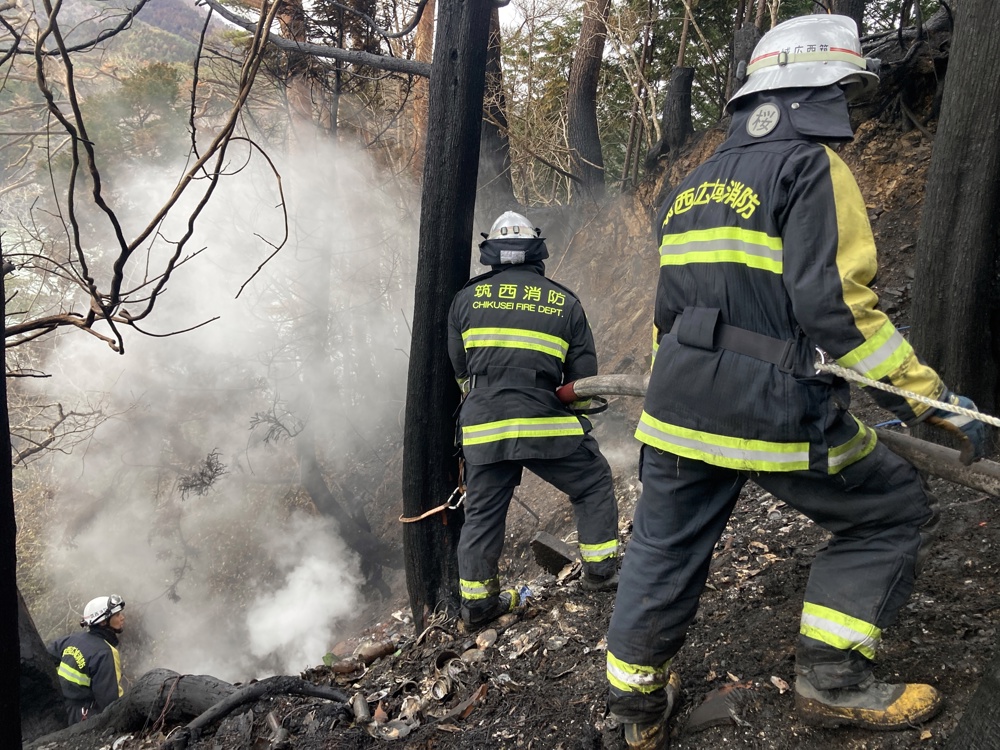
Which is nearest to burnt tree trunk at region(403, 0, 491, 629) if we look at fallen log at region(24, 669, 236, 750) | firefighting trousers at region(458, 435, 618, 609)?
firefighting trousers at region(458, 435, 618, 609)

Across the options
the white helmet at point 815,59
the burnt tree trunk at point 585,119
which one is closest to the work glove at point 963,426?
the white helmet at point 815,59

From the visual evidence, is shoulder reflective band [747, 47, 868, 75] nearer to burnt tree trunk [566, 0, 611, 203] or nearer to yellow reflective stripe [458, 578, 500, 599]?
yellow reflective stripe [458, 578, 500, 599]

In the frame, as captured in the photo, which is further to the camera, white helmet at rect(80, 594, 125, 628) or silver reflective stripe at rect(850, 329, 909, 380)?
white helmet at rect(80, 594, 125, 628)

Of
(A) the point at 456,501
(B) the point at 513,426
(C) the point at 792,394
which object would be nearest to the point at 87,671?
(A) the point at 456,501

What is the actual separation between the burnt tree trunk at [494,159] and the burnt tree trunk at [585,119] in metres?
1.03

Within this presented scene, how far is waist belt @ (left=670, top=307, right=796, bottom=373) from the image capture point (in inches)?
75.4

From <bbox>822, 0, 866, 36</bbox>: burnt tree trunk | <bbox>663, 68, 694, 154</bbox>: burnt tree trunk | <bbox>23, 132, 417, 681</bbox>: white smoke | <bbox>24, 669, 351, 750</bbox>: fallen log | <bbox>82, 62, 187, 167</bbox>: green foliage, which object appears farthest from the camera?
<bbox>82, 62, 187, 167</bbox>: green foliage

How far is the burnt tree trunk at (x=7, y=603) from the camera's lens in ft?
5.95

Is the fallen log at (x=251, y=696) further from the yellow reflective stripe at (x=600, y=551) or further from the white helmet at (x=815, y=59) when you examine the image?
the white helmet at (x=815, y=59)

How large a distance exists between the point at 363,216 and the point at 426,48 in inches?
120

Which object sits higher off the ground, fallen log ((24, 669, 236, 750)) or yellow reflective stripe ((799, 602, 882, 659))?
yellow reflective stripe ((799, 602, 882, 659))

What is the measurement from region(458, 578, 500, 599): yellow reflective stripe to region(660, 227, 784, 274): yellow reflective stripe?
225 centimetres

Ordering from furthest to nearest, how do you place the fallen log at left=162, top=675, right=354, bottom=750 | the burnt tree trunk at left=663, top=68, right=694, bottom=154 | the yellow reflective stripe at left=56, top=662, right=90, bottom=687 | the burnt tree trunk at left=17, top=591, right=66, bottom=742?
the burnt tree trunk at left=663, top=68, right=694, bottom=154 < the yellow reflective stripe at left=56, top=662, right=90, bottom=687 < the burnt tree trunk at left=17, top=591, right=66, bottom=742 < the fallen log at left=162, top=675, right=354, bottom=750

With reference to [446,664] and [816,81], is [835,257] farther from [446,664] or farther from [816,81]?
[446,664]
